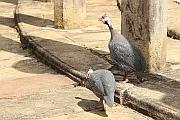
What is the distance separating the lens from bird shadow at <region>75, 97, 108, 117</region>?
4959 mm

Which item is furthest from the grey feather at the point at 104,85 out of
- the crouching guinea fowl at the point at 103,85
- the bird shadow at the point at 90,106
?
the bird shadow at the point at 90,106

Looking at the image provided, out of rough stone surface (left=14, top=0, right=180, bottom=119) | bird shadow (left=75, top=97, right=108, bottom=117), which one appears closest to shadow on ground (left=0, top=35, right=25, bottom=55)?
rough stone surface (left=14, top=0, right=180, bottom=119)

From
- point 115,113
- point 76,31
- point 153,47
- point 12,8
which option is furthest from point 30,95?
point 12,8

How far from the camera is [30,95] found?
217 inches

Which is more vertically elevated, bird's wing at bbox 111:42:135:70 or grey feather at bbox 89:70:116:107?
bird's wing at bbox 111:42:135:70

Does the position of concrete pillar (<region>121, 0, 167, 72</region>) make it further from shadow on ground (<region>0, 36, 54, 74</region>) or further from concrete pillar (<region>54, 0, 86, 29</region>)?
concrete pillar (<region>54, 0, 86, 29</region>)

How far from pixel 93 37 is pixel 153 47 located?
2.38 meters

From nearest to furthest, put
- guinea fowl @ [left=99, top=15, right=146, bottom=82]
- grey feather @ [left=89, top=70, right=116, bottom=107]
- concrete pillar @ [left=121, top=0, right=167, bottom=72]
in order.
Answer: grey feather @ [left=89, top=70, right=116, bottom=107] → guinea fowl @ [left=99, top=15, right=146, bottom=82] → concrete pillar @ [left=121, top=0, right=167, bottom=72]

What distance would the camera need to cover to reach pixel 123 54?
5.19 meters

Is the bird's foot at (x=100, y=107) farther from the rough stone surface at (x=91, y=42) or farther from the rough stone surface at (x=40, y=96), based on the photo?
the rough stone surface at (x=91, y=42)

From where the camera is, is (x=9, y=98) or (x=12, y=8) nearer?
(x=9, y=98)

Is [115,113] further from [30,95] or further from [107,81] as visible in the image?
[30,95]

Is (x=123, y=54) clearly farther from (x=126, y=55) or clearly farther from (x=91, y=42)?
(x=91, y=42)

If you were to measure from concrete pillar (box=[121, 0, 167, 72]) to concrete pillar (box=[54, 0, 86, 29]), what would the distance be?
9.50 feet
